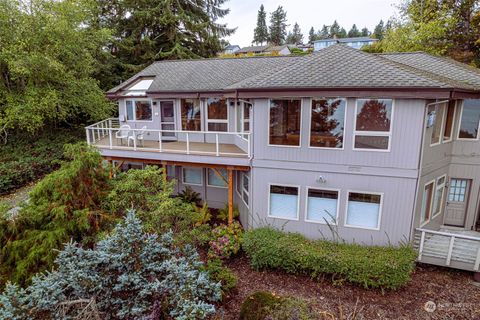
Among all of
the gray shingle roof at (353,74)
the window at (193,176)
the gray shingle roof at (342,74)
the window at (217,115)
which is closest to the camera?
the gray shingle roof at (342,74)

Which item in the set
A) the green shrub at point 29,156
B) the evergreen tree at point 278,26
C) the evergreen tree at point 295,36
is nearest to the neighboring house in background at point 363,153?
the green shrub at point 29,156

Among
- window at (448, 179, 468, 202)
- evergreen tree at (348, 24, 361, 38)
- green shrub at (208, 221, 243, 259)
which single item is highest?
evergreen tree at (348, 24, 361, 38)

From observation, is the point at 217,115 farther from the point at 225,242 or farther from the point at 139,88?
the point at 225,242

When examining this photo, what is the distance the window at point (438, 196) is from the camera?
9.30 metres

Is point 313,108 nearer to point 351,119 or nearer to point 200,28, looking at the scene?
point 351,119

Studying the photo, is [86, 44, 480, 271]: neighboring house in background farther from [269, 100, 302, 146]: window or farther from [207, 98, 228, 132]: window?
[207, 98, 228, 132]: window

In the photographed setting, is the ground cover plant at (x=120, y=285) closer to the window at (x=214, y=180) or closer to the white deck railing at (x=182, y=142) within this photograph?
the white deck railing at (x=182, y=142)

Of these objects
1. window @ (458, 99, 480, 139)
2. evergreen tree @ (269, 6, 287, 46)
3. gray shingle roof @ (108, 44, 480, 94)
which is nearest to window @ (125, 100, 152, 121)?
gray shingle roof @ (108, 44, 480, 94)

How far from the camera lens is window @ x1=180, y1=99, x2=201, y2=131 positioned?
13165mm

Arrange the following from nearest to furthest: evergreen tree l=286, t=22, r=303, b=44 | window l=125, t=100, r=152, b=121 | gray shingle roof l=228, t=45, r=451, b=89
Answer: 1. gray shingle roof l=228, t=45, r=451, b=89
2. window l=125, t=100, r=152, b=121
3. evergreen tree l=286, t=22, r=303, b=44

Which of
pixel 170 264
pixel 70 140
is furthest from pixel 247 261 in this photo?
pixel 70 140

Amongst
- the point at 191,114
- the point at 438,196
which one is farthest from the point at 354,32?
the point at 438,196

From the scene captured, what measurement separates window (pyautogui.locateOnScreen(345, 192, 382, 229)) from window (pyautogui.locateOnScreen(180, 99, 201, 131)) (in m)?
7.85

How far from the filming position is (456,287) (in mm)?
7652
